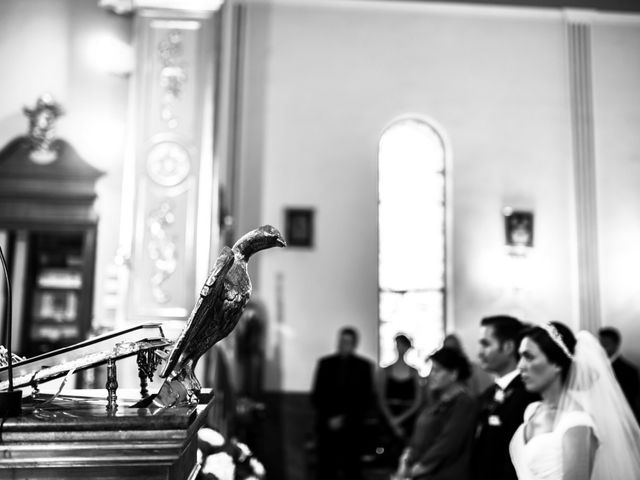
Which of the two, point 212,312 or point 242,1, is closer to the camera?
point 212,312

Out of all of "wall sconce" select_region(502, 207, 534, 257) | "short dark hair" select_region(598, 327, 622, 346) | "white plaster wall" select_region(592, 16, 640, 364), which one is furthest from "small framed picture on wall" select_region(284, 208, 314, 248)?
"white plaster wall" select_region(592, 16, 640, 364)

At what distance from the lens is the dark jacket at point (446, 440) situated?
144 inches

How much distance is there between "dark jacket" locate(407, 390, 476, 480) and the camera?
3660 mm

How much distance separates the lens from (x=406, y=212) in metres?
8.30

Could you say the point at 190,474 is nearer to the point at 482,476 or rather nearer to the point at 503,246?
the point at 482,476

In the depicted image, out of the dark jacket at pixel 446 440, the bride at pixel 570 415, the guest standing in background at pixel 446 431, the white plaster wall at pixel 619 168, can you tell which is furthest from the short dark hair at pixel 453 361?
the white plaster wall at pixel 619 168

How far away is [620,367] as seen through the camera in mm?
7156

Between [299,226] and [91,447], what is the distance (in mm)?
6481

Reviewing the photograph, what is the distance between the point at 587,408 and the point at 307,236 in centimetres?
524

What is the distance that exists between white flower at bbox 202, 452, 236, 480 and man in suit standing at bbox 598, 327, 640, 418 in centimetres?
541

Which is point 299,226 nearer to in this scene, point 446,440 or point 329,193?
point 329,193

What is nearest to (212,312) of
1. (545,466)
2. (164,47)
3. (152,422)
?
(152,422)

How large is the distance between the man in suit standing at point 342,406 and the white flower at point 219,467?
158 inches

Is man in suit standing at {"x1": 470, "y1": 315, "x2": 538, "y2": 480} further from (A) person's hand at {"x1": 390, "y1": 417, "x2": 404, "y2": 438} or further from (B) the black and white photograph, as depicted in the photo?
(A) person's hand at {"x1": 390, "y1": 417, "x2": 404, "y2": 438}
